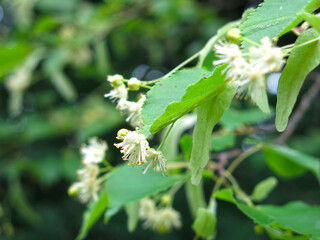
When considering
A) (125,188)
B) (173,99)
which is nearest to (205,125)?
(173,99)

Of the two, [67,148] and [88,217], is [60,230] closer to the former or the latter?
[67,148]

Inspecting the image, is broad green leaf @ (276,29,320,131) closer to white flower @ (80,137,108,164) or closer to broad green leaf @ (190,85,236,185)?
broad green leaf @ (190,85,236,185)

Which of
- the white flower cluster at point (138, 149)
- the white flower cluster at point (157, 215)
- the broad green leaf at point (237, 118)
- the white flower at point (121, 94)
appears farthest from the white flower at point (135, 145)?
the broad green leaf at point (237, 118)

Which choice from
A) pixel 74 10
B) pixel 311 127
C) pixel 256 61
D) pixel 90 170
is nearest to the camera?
pixel 256 61

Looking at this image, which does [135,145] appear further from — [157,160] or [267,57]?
[267,57]

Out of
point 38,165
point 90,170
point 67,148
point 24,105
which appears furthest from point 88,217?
point 24,105

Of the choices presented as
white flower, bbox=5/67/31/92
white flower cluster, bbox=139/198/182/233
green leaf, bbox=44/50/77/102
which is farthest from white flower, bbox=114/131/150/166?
white flower, bbox=5/67/31/92

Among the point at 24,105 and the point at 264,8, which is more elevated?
the point at 264,8
